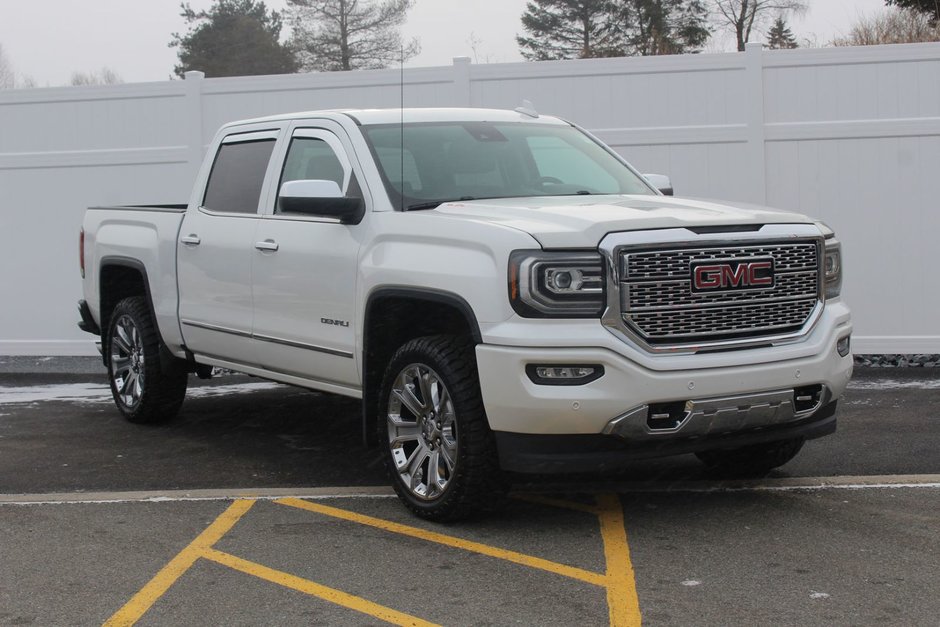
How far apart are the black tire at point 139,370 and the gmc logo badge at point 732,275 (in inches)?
170

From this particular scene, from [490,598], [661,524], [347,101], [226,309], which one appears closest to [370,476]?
[226,309]

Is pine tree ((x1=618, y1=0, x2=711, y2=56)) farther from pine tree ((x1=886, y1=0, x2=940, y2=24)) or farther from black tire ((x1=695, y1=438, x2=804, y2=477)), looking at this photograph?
black tire ((x1=695, y1=438, x2=804, y2=477))

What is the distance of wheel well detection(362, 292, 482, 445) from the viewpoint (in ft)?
19.4

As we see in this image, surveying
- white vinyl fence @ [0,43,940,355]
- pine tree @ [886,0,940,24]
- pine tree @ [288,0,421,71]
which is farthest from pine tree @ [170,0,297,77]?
white vinyl fence @ [0,43,940,355]

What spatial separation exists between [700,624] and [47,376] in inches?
350

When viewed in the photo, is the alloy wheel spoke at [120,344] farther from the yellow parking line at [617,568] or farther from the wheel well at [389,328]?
the yellow parking line at [617,568]

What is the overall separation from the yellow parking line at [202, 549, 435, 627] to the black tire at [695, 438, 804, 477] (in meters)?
2.32

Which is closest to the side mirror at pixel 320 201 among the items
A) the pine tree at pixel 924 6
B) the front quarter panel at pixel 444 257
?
the front quarter panel at pixel 444 257

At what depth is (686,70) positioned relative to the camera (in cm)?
1088

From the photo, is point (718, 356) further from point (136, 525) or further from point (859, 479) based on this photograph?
point (136, 525)

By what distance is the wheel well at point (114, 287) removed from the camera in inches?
352

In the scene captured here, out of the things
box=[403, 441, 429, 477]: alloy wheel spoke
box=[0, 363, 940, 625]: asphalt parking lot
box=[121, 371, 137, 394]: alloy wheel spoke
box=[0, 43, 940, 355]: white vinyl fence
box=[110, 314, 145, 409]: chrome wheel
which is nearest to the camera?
box=[0, 363, 940, 625]: asphalt parking lot

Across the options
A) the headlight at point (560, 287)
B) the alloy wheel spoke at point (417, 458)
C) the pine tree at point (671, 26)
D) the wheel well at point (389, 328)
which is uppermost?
the pine tree at point (671, 26)

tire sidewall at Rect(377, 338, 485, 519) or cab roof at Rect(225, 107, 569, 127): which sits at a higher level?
cab roof at Rect(225, 107, 569, 127)
